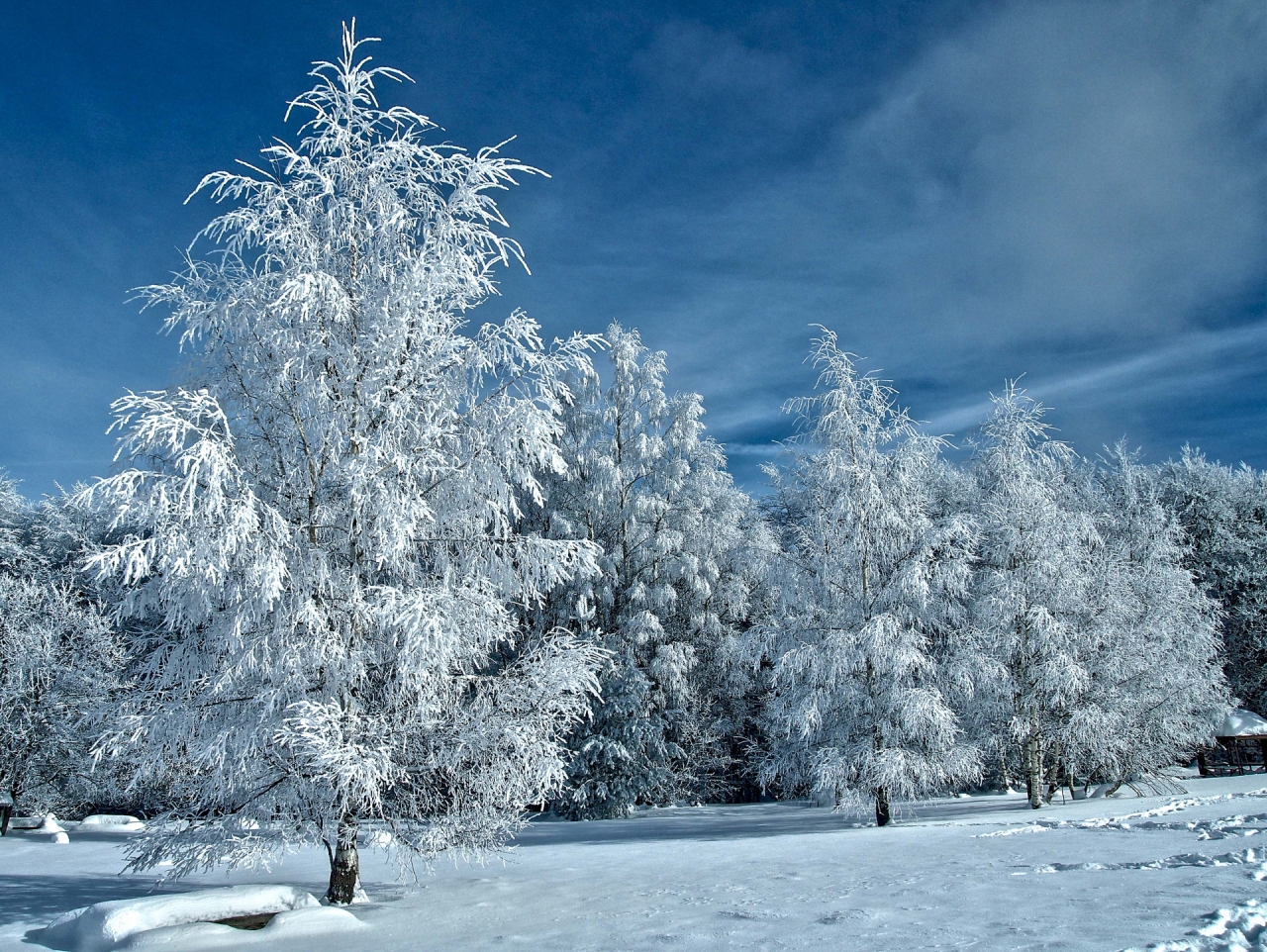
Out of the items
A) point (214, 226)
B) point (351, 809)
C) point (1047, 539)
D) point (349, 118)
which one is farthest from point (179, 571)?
point (1047, 539)

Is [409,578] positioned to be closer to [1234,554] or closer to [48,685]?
[48,685]

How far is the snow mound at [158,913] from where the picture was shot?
6754 millimetres

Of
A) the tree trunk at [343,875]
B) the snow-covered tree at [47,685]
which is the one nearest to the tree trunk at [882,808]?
the tree trunk at [343,875]

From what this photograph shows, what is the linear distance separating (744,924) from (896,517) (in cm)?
933

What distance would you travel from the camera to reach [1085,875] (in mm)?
6844

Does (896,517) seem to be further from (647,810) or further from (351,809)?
(647,810)

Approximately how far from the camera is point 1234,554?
28062mm

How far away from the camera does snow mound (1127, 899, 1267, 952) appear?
4273mm

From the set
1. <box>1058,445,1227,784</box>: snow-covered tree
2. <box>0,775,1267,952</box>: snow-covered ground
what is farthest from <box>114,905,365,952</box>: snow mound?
<box>1058,445,1227,784</box>: snow-covered tree

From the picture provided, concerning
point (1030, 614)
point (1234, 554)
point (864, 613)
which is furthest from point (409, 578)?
point (1234, 554)

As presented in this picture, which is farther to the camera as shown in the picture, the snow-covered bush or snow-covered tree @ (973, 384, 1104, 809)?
the snow-covered bush

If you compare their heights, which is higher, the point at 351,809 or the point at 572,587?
the point at 572,587

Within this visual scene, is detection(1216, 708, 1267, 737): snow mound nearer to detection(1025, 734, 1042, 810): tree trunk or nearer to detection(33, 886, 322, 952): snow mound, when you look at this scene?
detection(1025, 734, 1042, 810): tree trunk

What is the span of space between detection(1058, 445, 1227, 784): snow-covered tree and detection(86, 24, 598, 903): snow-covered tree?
11853 millimetres
